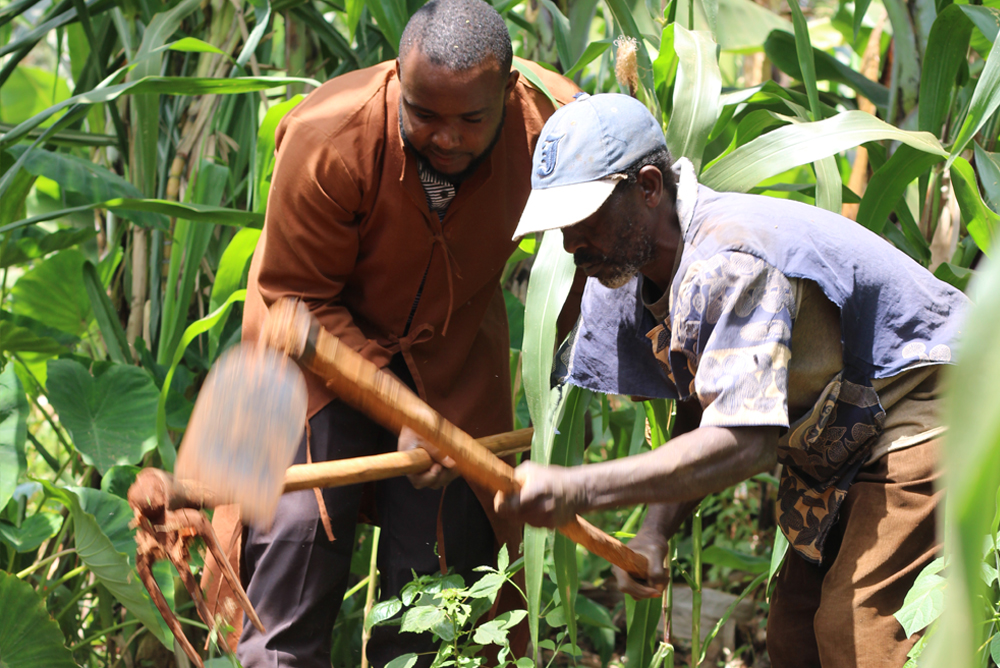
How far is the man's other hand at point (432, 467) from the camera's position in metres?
1.39

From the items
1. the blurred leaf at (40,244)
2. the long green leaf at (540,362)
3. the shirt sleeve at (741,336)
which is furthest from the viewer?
the blurred leaf at (40,244)

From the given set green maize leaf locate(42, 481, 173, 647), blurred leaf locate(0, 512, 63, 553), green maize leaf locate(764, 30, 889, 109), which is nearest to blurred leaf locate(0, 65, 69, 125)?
blurred leaf locate(0, 512, 63, 553)

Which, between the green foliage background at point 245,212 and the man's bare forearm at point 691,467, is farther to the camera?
the green foliage background at point 245,212

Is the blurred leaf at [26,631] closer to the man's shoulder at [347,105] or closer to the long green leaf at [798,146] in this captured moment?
the man's shoulder at [347,105]

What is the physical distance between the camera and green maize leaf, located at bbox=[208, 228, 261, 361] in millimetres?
1952

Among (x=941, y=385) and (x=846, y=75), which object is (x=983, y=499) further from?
(x=846, y=75)

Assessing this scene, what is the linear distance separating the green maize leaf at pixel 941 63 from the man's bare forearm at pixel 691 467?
0.95 metres

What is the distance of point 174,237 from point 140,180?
192 millimetres

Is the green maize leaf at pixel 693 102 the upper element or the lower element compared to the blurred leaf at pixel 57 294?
upper

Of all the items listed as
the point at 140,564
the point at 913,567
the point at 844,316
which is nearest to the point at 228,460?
the point at 140,564

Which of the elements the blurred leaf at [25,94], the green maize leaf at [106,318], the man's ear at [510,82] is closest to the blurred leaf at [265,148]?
the green maize leaf at [106,318]

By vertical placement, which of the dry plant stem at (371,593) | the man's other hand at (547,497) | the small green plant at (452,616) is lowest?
the dry plant stem at (371,593)

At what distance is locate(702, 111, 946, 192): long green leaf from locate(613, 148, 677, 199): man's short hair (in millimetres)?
220

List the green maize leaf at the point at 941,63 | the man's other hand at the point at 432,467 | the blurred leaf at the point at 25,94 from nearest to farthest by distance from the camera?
the man's other hand at the point at 432,467, the green maize leaf at the point at 941,63, the blurred leaf at the point at 25,94
